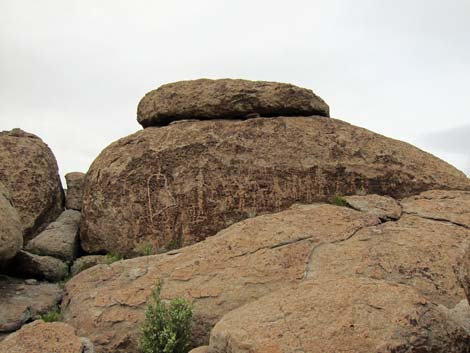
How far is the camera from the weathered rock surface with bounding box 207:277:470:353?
882 centimetres

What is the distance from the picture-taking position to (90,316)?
14195mm

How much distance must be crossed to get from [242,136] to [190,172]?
7.83 feet

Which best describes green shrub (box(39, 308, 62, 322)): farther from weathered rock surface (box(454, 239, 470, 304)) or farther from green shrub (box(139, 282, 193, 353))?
weathered rock surface (box(454, 239, 470, 304))

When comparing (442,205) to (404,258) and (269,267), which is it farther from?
(269,267)

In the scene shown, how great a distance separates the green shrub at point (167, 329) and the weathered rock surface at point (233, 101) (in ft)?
34.8

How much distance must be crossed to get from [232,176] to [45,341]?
982 centimetres

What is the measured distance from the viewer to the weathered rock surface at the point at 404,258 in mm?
13547

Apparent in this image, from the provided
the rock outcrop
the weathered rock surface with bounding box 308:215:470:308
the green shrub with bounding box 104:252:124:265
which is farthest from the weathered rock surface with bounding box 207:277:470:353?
the green shrub with bounding box 104:252:124:265

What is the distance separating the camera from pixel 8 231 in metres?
15.7

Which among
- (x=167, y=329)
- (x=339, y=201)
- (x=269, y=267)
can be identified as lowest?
(x=167, y=329)

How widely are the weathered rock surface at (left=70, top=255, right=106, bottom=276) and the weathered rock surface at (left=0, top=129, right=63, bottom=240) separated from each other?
8.52 ft

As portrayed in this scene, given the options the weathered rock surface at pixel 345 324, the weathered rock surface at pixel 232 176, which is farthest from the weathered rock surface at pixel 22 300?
the weathered rock surface at pixel 345 324

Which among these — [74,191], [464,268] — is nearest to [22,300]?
[74,191]

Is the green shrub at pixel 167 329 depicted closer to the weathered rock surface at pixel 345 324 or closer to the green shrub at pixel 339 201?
the weathered rock surface at pixel 345 324
